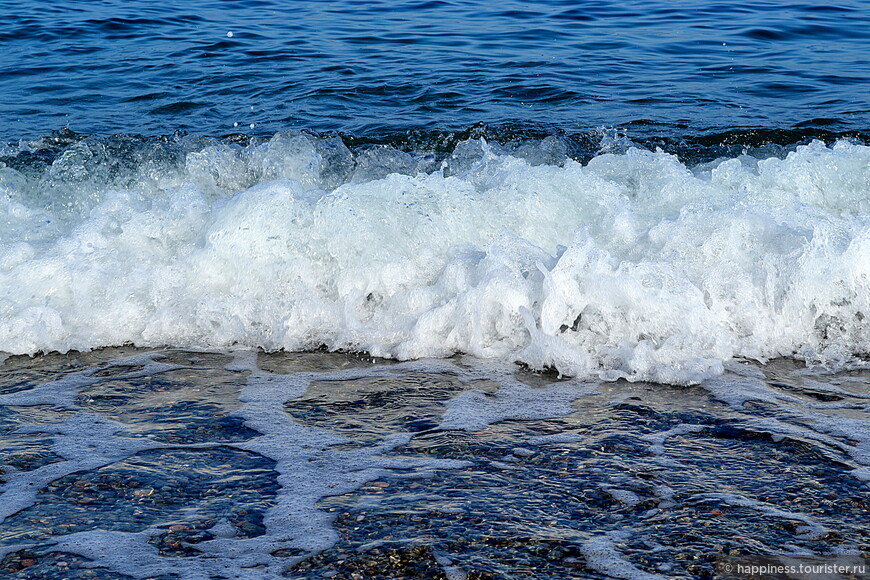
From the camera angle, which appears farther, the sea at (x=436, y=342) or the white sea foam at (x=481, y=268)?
the white sea foam at (x=481, y=268)

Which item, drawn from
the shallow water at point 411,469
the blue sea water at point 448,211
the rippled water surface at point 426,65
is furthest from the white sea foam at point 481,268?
the rippled water surface at point 426,65

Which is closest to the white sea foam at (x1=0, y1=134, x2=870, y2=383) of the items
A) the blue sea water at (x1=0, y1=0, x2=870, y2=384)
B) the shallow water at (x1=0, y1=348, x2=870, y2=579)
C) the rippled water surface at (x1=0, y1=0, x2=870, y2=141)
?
the blue sea water at (x1=0, y1=0, x2=870, y2=384)

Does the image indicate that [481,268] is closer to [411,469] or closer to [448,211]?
[448,211]

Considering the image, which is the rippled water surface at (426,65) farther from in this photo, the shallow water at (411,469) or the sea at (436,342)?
the shallow water at (411,469)

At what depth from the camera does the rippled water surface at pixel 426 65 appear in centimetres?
802

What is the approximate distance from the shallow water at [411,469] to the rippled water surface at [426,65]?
13.8ft

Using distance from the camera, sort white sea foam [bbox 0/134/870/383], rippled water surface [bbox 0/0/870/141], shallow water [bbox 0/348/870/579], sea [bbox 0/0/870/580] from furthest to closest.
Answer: rippled water surface [bbox 0/0/870/141] < white sea foam [bbox 0/134/870/383] < sea [bbox 0/0/870/580] < shallow water [bbox 0/348/870/579]

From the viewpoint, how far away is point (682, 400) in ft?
11.9

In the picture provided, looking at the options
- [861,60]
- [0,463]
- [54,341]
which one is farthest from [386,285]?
[861,60]

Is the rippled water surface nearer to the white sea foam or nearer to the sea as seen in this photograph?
the sea

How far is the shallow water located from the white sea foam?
0.23 m

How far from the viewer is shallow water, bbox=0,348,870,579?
8.29ft

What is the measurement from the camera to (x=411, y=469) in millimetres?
3033

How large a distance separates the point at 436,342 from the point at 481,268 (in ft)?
1.63
